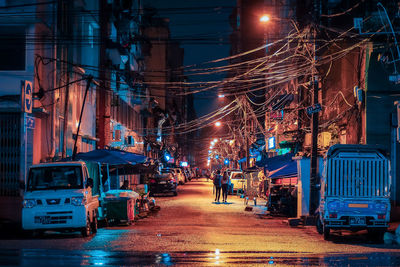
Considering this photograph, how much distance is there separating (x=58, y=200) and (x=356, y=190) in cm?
890

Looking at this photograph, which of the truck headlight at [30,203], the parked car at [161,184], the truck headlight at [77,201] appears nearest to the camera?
the truck headlight at [30,203]

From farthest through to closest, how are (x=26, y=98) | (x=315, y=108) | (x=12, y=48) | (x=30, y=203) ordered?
(x=12, y=48) → (x=315, y=108) → (x=26, y=98) → (x=30, y=203)

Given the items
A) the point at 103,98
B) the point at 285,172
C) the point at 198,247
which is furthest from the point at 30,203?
the point at 103,98

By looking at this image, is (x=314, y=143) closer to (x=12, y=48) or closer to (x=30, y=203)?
(x=30, y=203)

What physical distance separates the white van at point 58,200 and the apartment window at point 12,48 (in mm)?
8003

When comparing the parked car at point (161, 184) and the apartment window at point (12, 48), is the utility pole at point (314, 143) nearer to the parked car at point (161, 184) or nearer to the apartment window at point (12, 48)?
the apartment window at point (12, 48)

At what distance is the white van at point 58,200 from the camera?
15.3 m

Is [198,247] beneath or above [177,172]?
above

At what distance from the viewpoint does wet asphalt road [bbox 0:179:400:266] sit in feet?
35.7

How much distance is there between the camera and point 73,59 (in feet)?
92.6

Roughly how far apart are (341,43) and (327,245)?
44.6ft

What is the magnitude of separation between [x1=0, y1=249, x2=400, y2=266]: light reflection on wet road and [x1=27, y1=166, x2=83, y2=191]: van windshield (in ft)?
13.3

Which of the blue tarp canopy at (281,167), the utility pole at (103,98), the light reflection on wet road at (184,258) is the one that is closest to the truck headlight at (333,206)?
the light reflection on wet road at (184,258)

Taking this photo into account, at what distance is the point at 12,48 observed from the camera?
22.8 meters
